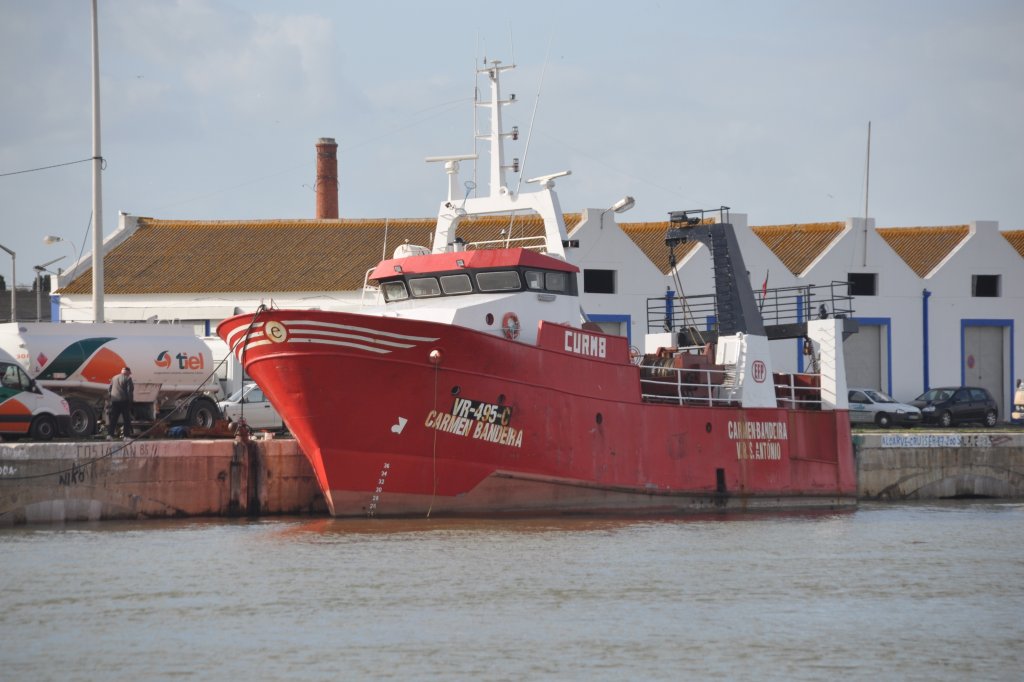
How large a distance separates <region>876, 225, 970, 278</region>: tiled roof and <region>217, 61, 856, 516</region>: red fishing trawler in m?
21.7

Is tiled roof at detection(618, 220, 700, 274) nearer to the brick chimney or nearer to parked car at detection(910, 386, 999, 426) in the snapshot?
parked car at detection(910, 386, 999, 426)

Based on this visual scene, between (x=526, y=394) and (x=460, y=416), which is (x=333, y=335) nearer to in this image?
(x=460, y=416)

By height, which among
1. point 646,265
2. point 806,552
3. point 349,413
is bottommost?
point 806,552

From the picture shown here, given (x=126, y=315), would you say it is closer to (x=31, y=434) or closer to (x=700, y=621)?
(x=31, y=434)

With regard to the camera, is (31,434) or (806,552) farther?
(31,434)

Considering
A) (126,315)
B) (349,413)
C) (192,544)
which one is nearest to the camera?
(192,544)

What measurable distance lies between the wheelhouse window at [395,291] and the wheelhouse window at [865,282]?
25.9m

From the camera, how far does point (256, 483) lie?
70.0 feet

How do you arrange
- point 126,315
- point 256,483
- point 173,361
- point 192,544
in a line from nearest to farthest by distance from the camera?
point 192,544 → point 256,483 → point 173,361 → point 126,315

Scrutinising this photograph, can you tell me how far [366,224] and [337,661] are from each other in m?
37.9

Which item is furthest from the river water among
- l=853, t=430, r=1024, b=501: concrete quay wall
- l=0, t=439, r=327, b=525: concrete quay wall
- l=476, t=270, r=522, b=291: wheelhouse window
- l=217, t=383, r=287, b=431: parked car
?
l=217, t=383, r=287, b=431: parked car

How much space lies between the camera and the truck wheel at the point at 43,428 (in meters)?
23.8

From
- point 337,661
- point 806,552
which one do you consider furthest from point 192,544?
point 806,552

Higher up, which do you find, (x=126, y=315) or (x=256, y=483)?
(x=126, y=315)
